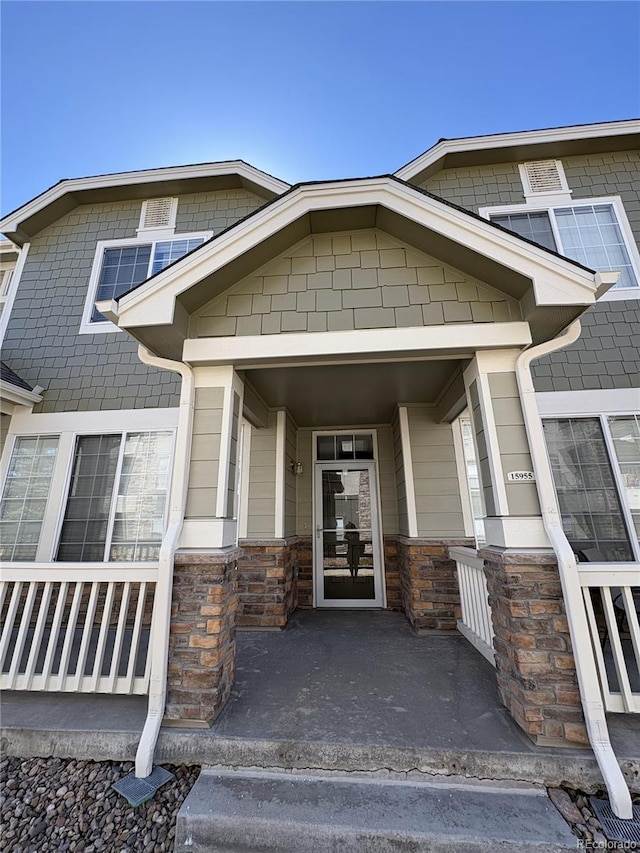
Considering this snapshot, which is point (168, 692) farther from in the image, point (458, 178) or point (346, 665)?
point (458, 178)

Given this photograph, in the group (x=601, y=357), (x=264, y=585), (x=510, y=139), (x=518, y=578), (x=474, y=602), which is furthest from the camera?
(x=510, y=139)

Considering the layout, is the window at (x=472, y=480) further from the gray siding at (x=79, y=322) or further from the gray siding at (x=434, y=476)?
the gray siding at (x=79, y=322)

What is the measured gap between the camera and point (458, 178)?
5.59 metres

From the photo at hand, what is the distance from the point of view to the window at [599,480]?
4117 mm

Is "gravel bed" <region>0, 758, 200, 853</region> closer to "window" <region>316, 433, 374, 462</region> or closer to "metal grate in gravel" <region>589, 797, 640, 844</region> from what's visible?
"metal grate in gravel" <region>589, 797, 640, 844</region>

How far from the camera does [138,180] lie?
19.4ft

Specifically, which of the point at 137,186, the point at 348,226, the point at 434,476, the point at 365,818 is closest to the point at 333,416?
the point at 434,476

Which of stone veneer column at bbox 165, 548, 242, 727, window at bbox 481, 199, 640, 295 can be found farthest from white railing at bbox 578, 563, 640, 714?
window at bbox 481, 199, 640, 295

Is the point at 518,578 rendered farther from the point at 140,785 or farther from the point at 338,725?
the point at 140,785

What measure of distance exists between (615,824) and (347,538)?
3.92 meters

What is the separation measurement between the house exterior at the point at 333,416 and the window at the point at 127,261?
0.12 feet

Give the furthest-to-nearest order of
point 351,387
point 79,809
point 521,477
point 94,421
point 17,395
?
point 94,421, point 17,395, point 351,387, point 521,477, point 79,809

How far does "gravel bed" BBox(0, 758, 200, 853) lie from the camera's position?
6.29 feet

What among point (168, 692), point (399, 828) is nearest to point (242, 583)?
point (168, 692)
